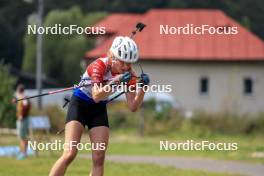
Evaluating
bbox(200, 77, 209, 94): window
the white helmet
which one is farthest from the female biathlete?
bbox(200, 77, 209, 94): window

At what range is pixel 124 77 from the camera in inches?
440

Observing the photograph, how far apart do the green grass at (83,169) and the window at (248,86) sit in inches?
1578

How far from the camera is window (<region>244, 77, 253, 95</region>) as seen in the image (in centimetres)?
6062

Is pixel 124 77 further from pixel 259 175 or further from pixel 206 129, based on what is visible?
pixel 206 129

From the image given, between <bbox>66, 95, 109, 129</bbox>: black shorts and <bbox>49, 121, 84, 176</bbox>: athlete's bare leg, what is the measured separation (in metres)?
0.09

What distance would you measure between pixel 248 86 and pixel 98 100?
5055cm

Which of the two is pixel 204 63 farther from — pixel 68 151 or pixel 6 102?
pixel 68 151

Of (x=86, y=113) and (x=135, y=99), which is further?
(x=86, y=113)

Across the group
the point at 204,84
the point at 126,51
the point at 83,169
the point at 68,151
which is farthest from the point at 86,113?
the point at 204,84

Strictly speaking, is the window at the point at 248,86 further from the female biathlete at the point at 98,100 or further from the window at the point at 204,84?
the female biathlete at the point at 98,100

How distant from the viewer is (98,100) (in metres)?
11.4

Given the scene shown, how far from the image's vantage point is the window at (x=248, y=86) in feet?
199

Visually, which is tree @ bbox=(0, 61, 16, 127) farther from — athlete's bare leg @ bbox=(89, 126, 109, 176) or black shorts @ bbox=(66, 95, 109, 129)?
athlete's bare leg @ bbox=(89, 126, 109, 176)

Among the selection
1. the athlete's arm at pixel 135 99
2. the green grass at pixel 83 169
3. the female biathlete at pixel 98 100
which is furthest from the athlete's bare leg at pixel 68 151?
the green grass at pixel 83 169
